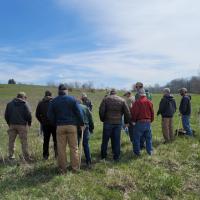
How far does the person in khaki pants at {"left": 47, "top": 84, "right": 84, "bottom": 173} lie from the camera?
460 inches

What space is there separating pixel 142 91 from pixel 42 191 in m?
5.50

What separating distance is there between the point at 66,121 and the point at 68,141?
1.99 ft

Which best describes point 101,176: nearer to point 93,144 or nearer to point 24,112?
point 24,112

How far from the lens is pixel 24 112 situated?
1381 centimetres

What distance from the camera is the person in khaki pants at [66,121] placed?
460 inches

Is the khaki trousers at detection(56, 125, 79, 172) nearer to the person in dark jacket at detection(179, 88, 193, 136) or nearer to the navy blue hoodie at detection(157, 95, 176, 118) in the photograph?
the navy blue hoodie at detection(157, 95, 176, 118)

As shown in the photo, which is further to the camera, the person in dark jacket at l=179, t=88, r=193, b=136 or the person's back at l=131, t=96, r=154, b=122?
the person in dark jacket at l=179, t=88, r=193, b=136

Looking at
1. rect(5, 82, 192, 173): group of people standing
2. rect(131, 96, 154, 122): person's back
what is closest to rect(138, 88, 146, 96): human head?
rect(5, 82, 192, 173): group of people standing

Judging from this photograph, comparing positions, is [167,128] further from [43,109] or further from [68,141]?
[68,141]

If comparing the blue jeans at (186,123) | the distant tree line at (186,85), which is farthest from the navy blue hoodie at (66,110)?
the distant tree line at (186,85)

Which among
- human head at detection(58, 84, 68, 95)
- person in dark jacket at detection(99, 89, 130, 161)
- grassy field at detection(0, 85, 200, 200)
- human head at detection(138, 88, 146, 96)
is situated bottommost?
grassy field at detection(0, 85, 200, 200)

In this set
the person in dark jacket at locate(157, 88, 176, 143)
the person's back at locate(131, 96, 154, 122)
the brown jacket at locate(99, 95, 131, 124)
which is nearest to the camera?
the brown jacket at locate(99, 95, 131, 124)

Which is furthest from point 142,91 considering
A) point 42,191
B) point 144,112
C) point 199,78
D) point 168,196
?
point 199,78

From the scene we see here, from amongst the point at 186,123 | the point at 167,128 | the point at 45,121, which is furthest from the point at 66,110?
the point at 186,123
